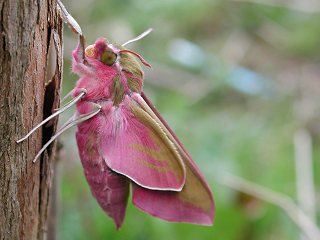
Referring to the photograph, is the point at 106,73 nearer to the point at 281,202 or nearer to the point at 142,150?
Result: the point at 142,150

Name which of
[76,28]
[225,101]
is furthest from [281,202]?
[225,101]

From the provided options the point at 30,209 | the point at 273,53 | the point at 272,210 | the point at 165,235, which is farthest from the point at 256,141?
the point at 273,53

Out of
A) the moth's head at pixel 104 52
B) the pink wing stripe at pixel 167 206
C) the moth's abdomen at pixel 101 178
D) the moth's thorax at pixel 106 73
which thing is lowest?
the pink wing stripe at pixel 167 206

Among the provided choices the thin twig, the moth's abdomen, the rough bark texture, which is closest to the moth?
the moth's abdomen

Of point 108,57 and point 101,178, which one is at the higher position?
point 108,57

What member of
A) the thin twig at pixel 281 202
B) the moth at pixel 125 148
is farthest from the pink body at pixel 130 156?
the thin twig at pixel 281 202

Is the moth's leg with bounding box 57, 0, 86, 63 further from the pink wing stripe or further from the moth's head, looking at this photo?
the pink wing stripe

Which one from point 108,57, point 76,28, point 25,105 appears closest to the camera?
point 25,105

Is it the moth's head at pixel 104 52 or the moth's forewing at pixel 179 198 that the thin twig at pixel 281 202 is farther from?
the moth's head at pixel 104 52
